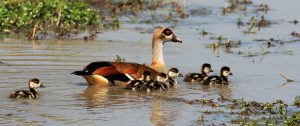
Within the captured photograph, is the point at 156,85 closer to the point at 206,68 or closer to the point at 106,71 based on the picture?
the point at 106,71

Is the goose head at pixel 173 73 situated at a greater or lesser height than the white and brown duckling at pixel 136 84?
greater

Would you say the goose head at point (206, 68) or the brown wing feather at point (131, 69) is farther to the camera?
the goose head at point (206, 68)

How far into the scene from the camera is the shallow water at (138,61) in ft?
42.2

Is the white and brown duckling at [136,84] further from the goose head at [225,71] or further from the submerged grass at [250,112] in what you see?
the goose head at [225,71]

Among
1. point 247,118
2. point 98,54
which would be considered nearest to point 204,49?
point 98,54

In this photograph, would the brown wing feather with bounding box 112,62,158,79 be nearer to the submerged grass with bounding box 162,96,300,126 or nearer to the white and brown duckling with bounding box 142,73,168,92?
the white and brown duckling with bounding box 142,73,168,92

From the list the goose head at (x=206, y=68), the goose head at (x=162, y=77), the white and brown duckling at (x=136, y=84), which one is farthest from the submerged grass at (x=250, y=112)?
the goose head at (x=206, y=68)

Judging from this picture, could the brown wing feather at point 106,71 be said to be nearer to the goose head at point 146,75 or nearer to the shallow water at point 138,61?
the shallow water at point 138,61

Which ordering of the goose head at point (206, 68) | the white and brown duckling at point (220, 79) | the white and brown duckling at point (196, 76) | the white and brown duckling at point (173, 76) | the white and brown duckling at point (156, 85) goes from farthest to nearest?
1. the goose head at point (206, 68)
2. the white and brown duckling at point (196, 76)
3. the white and brown duckling at point (220, 79)
4. the white and brown duckling at point (173, 76)
5. the white and brown duckling at point (156, 85)

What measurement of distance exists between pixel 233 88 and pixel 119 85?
193 centimetres

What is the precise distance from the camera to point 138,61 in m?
18.2

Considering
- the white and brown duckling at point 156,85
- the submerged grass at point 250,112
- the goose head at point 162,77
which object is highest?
the goose head at point 162,77

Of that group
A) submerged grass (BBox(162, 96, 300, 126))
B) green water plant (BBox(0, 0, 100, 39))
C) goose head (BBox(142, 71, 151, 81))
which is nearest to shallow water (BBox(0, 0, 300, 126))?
submerged grass (BBox(162, 96, 300, 126))

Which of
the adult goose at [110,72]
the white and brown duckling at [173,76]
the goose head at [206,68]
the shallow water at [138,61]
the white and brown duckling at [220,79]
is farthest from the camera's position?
the goose head at [206,68]
